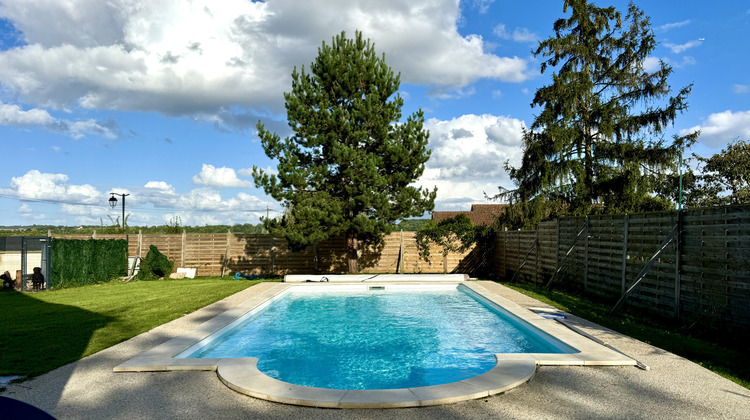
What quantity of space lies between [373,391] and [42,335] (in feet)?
20.2

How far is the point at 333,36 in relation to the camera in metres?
15.9

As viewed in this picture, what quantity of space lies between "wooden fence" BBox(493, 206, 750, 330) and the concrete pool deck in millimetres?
2333

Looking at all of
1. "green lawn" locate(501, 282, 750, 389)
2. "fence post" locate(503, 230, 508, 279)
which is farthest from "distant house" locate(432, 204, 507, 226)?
"green lawn" locate(501, 282, 750, 389)

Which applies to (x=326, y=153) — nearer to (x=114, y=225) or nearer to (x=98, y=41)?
(x=98, y=41)

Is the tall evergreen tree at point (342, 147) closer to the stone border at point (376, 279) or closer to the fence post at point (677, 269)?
the stone border at point (376, 279)

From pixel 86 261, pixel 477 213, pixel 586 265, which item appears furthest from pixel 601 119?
pixel 477 213

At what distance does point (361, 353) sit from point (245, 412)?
135 inches

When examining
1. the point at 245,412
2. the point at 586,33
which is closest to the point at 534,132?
the point at 586,33

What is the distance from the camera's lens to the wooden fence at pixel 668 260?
267 inches

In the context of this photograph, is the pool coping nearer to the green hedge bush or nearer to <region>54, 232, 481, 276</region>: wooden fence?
the green hedge bush

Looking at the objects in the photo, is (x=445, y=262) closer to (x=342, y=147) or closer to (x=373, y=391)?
(x=342, y=147)

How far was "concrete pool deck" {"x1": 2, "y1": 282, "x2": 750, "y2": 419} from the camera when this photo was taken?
3807mm

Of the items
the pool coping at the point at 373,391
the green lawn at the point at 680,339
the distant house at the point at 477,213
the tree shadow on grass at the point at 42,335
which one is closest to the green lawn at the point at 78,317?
the tree shadow on grass at the point at 42,335

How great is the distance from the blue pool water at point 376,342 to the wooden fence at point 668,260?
2917 millimetres
